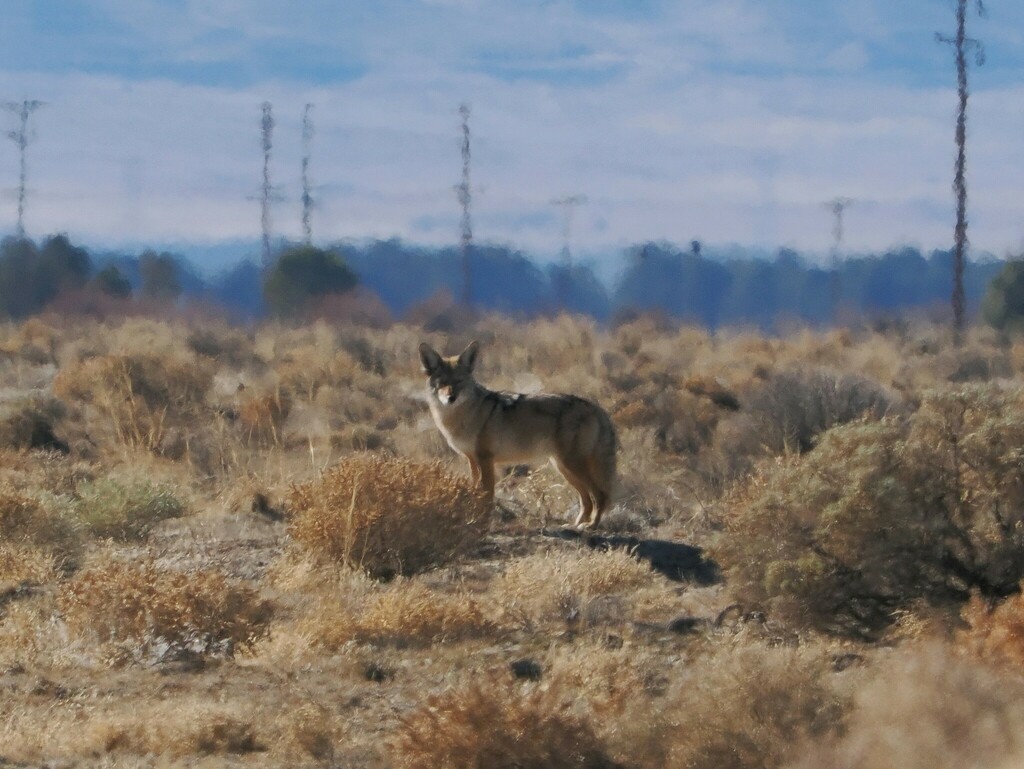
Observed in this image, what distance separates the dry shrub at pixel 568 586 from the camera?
8.72 m

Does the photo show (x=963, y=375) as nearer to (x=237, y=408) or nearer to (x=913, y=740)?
(x=237, y=408)

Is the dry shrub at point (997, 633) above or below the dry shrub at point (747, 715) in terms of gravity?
above

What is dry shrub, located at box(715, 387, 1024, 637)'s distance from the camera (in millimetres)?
7500

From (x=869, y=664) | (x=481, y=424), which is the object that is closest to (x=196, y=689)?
(x=869, y=664)

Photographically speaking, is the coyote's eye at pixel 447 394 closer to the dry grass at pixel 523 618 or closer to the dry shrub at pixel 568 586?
the dry grass at pixel 523 618

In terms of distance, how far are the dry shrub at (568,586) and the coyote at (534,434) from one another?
1.66 meters

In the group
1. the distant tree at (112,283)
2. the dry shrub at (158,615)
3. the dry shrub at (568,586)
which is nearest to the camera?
the dry shrub at (158,615)

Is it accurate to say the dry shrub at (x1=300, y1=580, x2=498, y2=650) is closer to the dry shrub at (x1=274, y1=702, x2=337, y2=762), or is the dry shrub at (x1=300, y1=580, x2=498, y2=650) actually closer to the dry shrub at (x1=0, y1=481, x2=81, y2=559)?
the dry shrub at (x1=274, y1=702, x2=337, y2=762)

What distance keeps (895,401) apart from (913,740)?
1452 cm

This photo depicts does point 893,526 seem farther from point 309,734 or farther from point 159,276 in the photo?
point 159,276

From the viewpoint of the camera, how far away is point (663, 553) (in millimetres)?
10867

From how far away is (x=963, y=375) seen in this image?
28094 millimetres

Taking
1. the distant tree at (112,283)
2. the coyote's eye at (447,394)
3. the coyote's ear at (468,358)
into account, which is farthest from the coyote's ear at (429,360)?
the distant tree at (112,283)

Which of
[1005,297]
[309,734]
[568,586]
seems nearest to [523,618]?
[568,586]
